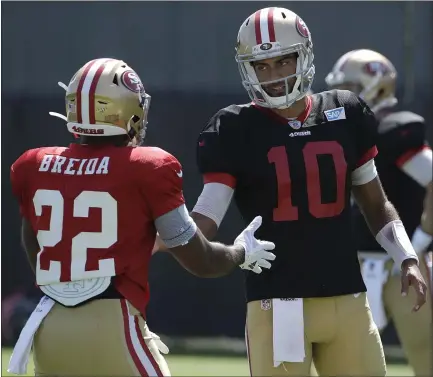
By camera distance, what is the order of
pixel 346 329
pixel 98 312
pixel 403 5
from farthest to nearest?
1. pixel 403 5
2. pixel 346 329
3. pixel 98 312

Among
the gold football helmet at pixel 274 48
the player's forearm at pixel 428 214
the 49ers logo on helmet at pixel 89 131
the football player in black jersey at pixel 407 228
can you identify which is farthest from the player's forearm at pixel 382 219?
the football player in black jersey at pixel 407 228

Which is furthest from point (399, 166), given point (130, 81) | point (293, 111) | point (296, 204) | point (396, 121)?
point (130, 81)

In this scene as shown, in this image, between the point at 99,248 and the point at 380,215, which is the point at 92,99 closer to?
the point at 99,248

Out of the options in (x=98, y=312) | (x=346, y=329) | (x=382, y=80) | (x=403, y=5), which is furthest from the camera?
(x=403, y=5)

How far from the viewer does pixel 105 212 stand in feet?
9.75

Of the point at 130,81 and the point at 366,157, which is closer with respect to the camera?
the point at 130,81

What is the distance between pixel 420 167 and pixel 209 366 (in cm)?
277

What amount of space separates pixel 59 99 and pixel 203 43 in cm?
129

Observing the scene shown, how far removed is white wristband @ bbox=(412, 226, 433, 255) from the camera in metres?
5.30

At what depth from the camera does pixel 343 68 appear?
5.78 metres

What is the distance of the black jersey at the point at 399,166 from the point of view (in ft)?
17.3

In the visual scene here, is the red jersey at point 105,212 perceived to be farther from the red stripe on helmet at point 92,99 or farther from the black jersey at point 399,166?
the black jersey at point 399,166

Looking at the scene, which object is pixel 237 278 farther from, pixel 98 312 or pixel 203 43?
pixel 98 312

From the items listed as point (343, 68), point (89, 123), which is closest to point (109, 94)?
point (89, 123)
